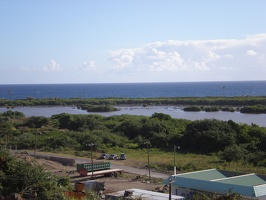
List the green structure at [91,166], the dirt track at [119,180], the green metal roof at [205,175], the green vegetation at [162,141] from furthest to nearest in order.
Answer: the green vegetation at [162,141], the green structure at [91,166], the dirt track at [119,180], the green metal roof at [205,175]

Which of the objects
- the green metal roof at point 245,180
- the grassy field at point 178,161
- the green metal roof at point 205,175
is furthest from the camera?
the grassy field at point 178,161

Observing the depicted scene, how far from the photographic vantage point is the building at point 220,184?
20297mm

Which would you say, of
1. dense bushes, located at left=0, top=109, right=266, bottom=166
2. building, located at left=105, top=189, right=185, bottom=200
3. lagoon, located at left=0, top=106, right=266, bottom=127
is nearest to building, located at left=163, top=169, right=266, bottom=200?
building, located at left=105, top=189, right=185, bottom=200

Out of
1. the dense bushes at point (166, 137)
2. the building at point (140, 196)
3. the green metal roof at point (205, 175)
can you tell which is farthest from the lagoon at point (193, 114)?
the building at point (140, 196)

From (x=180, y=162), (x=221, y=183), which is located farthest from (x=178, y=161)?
(x=221, y=183)

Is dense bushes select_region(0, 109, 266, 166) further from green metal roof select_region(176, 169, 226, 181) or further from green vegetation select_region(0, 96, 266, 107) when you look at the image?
green vegetation select_region(0, 96, 266, 107)

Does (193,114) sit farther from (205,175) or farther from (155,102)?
(205,175)

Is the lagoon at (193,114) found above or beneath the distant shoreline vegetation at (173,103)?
beneath

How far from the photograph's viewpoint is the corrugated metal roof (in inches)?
802

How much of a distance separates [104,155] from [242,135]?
49.4ft

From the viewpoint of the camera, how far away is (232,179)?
2244 centimetres

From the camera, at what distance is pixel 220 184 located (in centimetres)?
2138

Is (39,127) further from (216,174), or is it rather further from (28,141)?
(216,174)

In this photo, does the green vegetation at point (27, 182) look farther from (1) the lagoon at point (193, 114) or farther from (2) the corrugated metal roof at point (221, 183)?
(1) the lagoon at point (193, 114)
